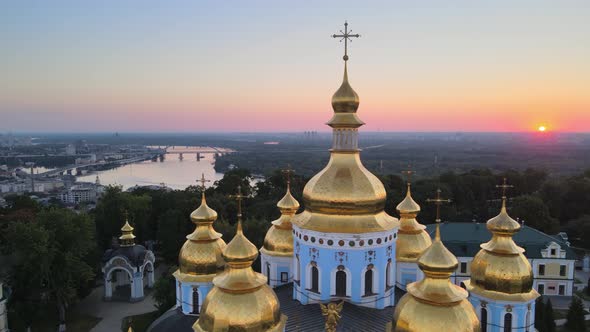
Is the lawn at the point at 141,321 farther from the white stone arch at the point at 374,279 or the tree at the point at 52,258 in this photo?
the white stone arch at the point at 374,279

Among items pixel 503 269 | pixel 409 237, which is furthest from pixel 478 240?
pixel 503 269

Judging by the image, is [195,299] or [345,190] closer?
[345,190]

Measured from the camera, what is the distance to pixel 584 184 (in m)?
42.9

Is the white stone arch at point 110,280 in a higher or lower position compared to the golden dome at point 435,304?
lower

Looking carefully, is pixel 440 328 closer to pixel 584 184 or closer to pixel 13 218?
pixel 13 218

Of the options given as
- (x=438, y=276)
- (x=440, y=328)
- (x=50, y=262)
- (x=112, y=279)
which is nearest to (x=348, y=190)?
(x=438, y=276)

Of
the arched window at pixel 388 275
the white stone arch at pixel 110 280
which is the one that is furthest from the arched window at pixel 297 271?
the white stone arch at pixel 110 280

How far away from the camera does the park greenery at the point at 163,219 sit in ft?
74.0

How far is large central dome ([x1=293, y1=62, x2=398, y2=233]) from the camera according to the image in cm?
1330

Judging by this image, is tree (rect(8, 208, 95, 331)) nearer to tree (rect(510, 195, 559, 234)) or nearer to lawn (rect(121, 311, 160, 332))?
lawn (rect(121, 311, 160, 332))

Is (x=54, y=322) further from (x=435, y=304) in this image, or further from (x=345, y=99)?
(x=435, y=304)

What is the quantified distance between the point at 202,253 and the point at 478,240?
19.3m

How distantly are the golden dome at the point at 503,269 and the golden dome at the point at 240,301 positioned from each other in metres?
6.89

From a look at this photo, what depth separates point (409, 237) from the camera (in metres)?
16.4
